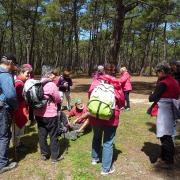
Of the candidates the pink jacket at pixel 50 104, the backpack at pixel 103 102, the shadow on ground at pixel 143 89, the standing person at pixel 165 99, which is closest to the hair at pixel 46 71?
the pink jacket at pixel 50 104

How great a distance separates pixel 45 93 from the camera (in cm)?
768

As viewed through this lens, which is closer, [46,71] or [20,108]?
[46,71]

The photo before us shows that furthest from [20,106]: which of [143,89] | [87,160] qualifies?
[143,89]

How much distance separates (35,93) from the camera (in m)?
7.53

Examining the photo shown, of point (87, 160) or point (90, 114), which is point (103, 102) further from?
point (87, 160)

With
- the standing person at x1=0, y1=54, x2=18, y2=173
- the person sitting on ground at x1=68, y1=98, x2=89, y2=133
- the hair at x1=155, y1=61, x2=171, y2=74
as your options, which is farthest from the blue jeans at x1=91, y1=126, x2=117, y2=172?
the person sitting on ground at x1=68, y1=98, x2=89, y2=133

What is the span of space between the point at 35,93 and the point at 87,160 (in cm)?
182

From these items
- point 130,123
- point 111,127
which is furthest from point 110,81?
point 130,123

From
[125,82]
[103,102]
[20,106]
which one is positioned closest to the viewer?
[103,102]

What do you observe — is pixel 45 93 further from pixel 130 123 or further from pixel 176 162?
pixel 130 123

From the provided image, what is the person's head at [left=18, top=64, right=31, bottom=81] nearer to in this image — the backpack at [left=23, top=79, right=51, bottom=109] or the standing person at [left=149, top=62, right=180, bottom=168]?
the backpack at [left=23, top=79, right=51, bottom=109]

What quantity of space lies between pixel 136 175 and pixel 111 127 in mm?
1141

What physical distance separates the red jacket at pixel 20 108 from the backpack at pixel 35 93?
551mm

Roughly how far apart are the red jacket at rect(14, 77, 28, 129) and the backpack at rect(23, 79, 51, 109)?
0.55 m
